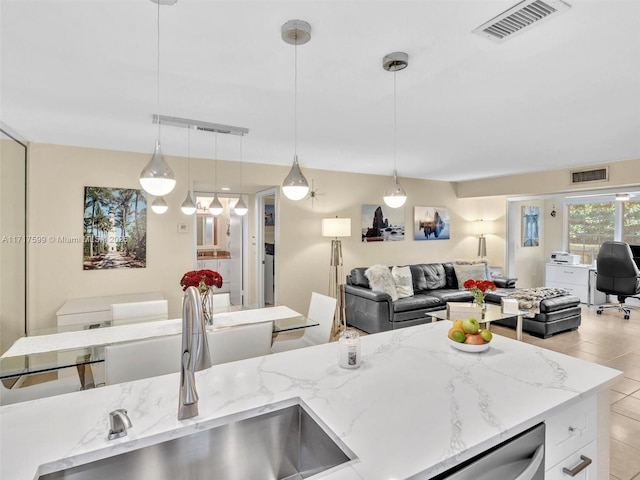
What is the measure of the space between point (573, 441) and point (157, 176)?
214 cm

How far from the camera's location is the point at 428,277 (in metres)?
5.78

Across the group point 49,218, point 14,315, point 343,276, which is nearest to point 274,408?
point 14,315

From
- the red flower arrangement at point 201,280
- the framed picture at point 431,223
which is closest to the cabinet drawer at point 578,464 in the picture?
the red flower arrangement at point 201,280

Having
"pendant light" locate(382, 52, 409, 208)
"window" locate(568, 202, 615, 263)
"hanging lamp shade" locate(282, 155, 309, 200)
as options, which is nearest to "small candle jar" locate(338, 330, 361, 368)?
"hanging lamp shade" locate(282, 155, 309, 200)

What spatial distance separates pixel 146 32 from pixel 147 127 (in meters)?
1.69

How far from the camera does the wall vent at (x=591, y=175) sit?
16.0 feet

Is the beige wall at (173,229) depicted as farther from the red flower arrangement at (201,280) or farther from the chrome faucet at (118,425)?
the chrome faucet at (118,425)

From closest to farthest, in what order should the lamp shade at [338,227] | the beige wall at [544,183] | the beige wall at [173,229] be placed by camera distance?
1. the beige wall at [173,229]
2. the beige wall at [544,183]
3. the lamp shade at [338,227]

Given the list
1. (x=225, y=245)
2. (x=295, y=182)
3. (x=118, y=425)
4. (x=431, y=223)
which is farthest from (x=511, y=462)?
(x=225, y=245)

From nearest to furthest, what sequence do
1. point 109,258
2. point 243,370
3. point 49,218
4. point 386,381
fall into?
1. point 386,381
2. point 243,370
3. point 49,218
4. point 109,258

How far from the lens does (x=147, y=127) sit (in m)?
3.18

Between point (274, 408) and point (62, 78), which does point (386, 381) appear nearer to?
point (274, 408)

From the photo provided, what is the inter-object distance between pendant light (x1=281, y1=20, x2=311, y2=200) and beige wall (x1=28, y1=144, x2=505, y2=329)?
223 cm

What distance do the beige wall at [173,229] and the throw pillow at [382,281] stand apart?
81 cm
